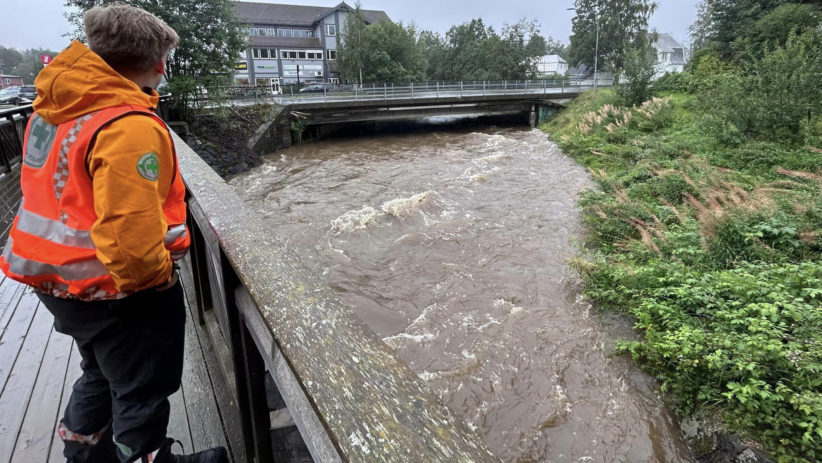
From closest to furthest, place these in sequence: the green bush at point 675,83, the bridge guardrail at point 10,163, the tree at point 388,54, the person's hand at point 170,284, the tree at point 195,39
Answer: the person's hand at point 170,284, the bridge guardrail at point 10,163, the tree at point 195,39, the green bush at point 675,83, the tree at point 388,54

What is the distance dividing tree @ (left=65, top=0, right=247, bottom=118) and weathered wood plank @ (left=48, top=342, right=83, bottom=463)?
650 inches

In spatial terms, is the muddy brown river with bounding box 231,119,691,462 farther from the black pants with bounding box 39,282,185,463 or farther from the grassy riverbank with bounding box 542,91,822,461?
the black pants with bounding box 39,282,185,463

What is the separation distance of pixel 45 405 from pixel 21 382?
0.33 m

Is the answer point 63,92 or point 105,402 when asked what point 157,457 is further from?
point 63,92

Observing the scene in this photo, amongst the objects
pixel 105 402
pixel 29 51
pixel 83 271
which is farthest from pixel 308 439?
pixel 29 51

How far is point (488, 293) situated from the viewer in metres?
7.10

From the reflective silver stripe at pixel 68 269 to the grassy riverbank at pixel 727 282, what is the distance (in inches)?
174

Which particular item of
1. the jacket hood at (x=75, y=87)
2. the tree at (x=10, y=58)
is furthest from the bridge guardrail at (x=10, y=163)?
the tree at (x=10, y=58)

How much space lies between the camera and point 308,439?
38.7 inches

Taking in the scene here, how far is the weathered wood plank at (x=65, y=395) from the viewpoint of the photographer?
2.11 meters

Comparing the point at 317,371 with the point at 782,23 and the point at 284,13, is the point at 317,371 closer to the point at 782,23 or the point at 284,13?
the point at 782,23

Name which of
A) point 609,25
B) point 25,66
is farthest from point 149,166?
point 25,66

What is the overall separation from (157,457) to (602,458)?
3.86m

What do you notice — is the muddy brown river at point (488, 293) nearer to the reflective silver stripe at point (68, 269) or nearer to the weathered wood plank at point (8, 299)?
the reflective silver stripe at point (68, 269)
